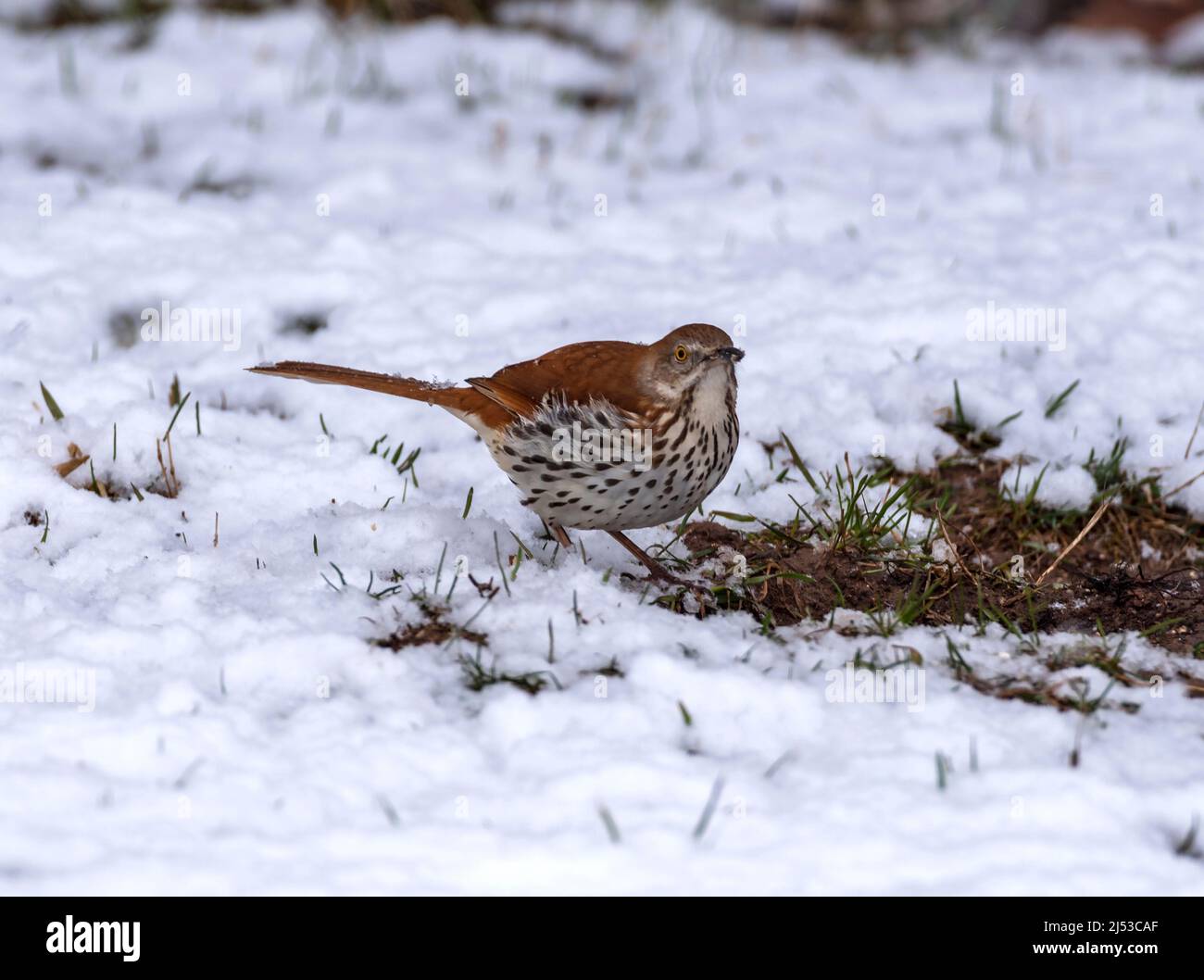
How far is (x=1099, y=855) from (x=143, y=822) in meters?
1.95

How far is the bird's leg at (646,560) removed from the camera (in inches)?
162

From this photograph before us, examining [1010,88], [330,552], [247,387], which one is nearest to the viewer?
[330,552]

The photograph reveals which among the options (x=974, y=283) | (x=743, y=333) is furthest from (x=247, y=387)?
(x=974, y=283)

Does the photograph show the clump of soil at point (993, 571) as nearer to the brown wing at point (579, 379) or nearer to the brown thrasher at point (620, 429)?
the brown thrasher at point (620, 429)

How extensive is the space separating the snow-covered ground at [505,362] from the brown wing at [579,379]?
1.43ft

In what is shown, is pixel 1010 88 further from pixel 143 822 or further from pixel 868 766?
pixel 143 822

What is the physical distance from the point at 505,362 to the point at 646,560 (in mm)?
1572

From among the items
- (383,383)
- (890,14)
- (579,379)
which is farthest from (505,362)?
(890,14)

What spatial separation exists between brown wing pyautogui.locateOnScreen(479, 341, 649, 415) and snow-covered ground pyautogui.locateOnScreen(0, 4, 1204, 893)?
1.43 feet

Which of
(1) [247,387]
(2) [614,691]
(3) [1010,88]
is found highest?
(3) [1010,88]

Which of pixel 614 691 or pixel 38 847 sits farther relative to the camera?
pixel 614 691

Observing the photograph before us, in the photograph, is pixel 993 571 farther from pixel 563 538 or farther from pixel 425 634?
pixel 425 634

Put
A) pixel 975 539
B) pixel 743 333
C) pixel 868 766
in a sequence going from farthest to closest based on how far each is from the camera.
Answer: pixel 743 333 → pixel 975 539 → pixel 868 766

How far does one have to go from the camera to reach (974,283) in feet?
19.5
